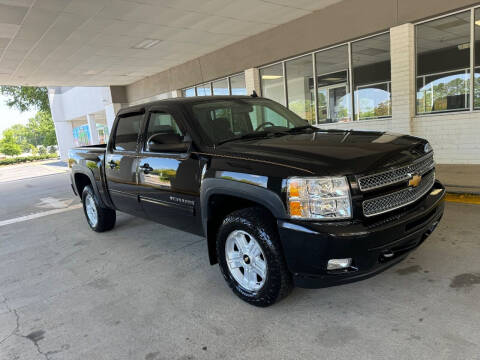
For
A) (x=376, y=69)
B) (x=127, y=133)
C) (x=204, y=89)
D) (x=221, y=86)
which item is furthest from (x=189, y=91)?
(x=127, y=133)

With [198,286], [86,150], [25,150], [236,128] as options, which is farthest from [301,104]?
[25,150]

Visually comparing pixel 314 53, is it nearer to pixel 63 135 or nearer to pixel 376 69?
pixel 376 69

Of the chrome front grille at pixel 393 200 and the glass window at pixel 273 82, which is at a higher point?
the glass window at pixel 273 82

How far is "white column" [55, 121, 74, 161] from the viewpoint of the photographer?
110ft

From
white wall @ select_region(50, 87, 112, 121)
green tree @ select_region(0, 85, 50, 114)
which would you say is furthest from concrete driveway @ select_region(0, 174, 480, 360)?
green tree @ select_region(0, 85, 50, 114)

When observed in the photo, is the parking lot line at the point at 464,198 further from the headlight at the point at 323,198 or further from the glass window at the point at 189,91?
the glass window at the point at 189,91

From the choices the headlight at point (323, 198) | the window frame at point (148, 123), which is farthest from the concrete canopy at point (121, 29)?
the headlight at point (323, 198)

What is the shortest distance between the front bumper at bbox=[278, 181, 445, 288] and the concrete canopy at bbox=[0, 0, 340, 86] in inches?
292

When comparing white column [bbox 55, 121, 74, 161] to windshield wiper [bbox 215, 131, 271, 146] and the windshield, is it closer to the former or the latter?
the windshield

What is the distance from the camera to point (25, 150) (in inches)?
2739

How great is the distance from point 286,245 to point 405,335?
101 cm

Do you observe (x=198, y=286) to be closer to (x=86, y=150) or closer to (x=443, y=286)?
(x=443, y=286)

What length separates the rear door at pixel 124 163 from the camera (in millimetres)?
4304

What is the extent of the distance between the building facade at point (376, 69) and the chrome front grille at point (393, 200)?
5.96 m
